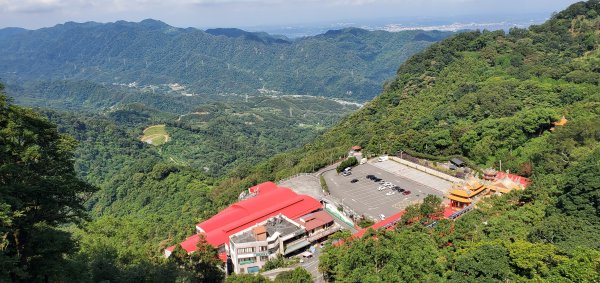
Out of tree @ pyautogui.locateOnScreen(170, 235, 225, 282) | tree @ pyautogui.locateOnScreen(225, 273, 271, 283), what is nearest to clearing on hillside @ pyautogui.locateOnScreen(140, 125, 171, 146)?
tree @ pyautogui.locateOnScreen(170, 235, 225, 282)

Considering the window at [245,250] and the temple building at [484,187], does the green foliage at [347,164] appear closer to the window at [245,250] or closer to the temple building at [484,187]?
the temple building at [484,187]

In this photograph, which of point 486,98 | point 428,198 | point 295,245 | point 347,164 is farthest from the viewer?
point 486,98

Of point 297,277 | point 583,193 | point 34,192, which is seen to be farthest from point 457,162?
point 34,192

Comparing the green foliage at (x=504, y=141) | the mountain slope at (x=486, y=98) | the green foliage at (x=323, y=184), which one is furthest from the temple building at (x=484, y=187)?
the green foliage at (x=323, y=184)

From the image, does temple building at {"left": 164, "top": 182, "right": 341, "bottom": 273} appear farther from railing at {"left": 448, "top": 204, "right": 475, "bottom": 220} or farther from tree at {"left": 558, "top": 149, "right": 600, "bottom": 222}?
tree at {"left": 558, "top": 149, "right": 600, "bottom": 222}

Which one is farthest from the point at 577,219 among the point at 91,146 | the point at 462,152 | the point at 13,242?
the point at 91,146

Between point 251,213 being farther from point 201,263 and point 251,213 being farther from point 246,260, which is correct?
point 201,263
